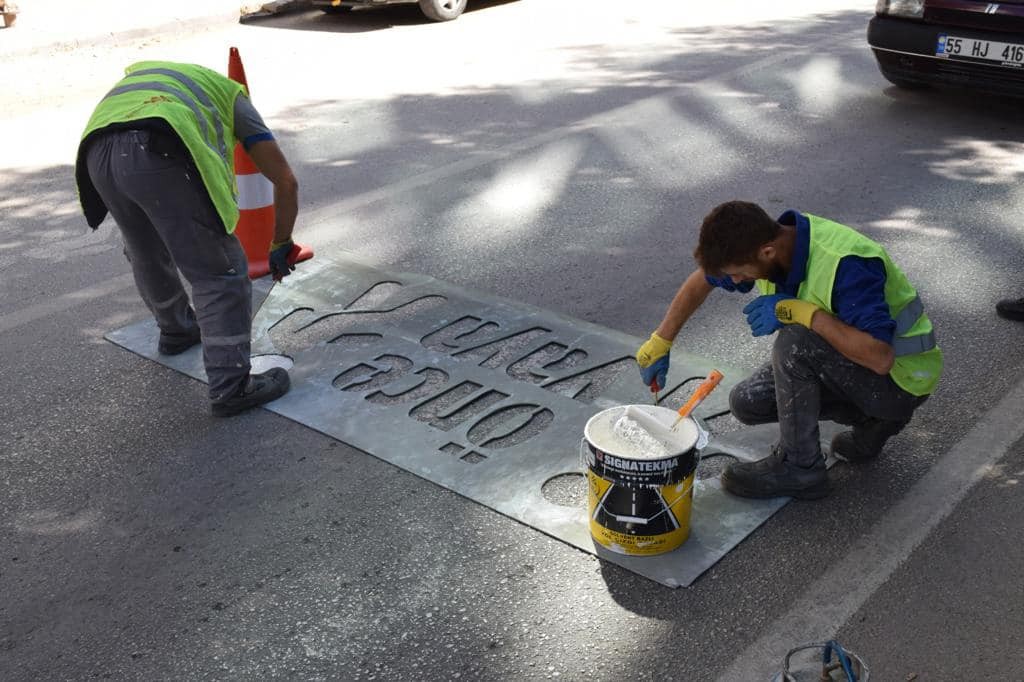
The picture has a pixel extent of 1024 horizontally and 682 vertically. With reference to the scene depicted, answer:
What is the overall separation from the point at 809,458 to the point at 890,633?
71 centimetres

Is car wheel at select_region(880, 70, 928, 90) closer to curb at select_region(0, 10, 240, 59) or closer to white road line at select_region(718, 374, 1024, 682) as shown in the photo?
white road line at select_region(718, 374, 1024, 682)

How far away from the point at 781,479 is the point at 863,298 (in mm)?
708

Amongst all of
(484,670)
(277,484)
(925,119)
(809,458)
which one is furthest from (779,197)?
(484,670)

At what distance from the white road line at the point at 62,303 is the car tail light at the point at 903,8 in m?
5.59

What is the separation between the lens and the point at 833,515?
140 inches

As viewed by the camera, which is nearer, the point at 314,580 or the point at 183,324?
the point at 314,580

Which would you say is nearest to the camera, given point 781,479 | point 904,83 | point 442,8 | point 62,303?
point 781,479

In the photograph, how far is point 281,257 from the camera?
4.50 meters

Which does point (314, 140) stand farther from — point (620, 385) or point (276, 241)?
point (620, 385)

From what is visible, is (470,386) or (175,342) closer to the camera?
(470,386)

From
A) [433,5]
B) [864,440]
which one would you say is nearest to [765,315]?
[864,440]

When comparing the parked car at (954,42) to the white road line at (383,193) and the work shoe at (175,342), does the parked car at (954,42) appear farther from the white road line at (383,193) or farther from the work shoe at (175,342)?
the work shoe at (175,342)

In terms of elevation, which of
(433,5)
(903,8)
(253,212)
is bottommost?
(253,212)

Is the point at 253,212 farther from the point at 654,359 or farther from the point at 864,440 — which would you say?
the point at 864,440
